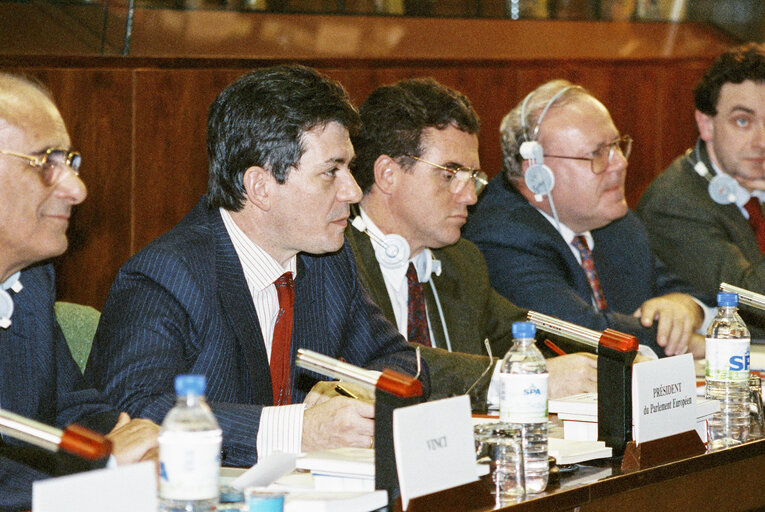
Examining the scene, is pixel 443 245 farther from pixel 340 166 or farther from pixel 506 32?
pixel 506 32

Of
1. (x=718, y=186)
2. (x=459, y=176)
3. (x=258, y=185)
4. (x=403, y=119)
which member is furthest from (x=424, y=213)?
(x=718, y=186)

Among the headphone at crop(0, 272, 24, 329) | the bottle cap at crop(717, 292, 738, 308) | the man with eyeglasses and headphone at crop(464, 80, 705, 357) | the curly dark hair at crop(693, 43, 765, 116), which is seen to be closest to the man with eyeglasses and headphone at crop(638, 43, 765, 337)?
the curly dark hair at crop(693, 43, 765, 116)

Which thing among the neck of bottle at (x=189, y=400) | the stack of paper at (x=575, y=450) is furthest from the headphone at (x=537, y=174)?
the neck of bottle at (x=189, y=400)

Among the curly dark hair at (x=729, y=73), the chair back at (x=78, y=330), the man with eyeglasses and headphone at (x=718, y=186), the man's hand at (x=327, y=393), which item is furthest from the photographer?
the curly dark hair at (x=729, y=73)

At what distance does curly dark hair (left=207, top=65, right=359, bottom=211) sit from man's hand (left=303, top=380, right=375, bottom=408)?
1.55 ft

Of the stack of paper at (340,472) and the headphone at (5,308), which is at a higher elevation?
the headphone at (5,308)

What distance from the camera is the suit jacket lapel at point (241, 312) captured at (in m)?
2.35

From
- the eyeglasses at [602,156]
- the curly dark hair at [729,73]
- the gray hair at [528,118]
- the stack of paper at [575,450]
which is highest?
the curly dark hair at [729,73]

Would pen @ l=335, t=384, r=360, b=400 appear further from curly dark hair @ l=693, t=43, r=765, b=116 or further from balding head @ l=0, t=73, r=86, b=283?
curly dark hair @ l=693, t=43, r=765, b=116

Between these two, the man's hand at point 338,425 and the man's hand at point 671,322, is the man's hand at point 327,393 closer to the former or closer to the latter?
the man's hand at point 338,425

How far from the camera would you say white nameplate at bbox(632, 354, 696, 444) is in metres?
2.07

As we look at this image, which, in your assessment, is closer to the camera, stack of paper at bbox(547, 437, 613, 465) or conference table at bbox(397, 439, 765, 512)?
conference table at bbox(397, 439, 765, 512)

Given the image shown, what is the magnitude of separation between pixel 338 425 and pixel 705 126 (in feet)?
8.82

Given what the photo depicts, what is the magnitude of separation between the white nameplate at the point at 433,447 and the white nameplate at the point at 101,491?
40 cm
